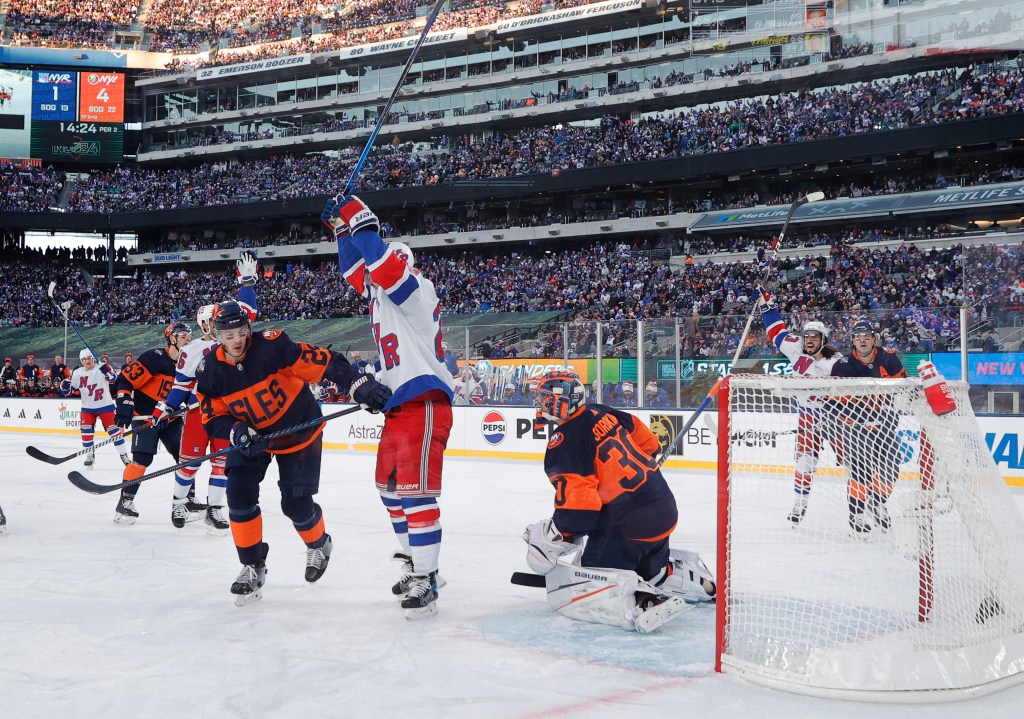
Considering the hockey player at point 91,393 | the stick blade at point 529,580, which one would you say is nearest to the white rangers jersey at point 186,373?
the stick blade at point 529,580

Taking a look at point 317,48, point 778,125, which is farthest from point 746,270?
point 317,48

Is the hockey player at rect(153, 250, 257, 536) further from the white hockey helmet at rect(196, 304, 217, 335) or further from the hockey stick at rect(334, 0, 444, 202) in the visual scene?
the hockey stick at rect(334, 0, 444, 202)

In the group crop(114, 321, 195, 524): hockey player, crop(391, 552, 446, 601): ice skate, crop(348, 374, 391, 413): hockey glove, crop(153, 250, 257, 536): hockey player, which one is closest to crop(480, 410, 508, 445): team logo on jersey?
crop(114, 321, 195, 524): hockey player

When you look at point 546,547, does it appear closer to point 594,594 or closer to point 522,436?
point 594,594

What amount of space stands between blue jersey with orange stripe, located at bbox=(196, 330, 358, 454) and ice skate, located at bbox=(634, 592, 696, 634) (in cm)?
166

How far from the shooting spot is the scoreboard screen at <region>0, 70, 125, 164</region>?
37312mm

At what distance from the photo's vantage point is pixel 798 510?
4812 mm

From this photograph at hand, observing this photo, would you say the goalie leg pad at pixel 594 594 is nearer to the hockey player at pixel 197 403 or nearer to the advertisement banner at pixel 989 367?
the hockey player at pixel 197 403

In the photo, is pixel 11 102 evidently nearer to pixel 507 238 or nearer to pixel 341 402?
pixel 507 238

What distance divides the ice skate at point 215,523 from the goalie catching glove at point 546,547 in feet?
10.3

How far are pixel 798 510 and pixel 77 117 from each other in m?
39.9

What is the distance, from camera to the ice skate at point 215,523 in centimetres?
637

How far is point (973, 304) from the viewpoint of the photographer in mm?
10250

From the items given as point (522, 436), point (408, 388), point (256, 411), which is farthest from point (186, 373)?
point (522, 436)
